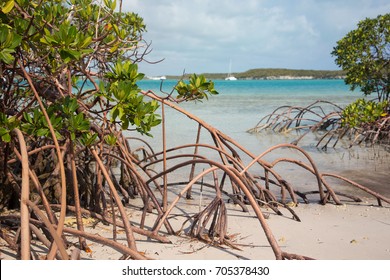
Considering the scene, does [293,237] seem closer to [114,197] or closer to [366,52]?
[114,197]

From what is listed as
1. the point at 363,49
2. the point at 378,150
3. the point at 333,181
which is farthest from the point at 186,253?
the point at 363,49

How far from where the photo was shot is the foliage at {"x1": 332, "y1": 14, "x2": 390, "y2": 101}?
8703mm

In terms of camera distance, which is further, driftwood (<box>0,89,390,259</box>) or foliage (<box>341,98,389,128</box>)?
foliage (<box>341,98,389,128</box>)

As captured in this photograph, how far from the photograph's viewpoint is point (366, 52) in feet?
29.0

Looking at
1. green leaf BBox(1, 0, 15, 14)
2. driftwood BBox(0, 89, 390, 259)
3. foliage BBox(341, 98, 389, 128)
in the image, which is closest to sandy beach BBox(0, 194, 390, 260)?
driftwood BBox(0, 89, 390, 259)

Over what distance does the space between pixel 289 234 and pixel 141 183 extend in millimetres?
966

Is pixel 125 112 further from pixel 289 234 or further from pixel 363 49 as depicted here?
pixel 363 49

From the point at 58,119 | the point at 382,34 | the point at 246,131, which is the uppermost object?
the point at 382,34

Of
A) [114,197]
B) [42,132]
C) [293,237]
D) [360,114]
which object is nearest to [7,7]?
[42,132]

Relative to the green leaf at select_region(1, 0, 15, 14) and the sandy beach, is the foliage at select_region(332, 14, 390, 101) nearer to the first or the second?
the sandy beach

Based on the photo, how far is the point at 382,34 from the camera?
8711 mm

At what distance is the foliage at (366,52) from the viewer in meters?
8.70

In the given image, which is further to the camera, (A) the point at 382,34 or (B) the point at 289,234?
(A) the point at 382,34
